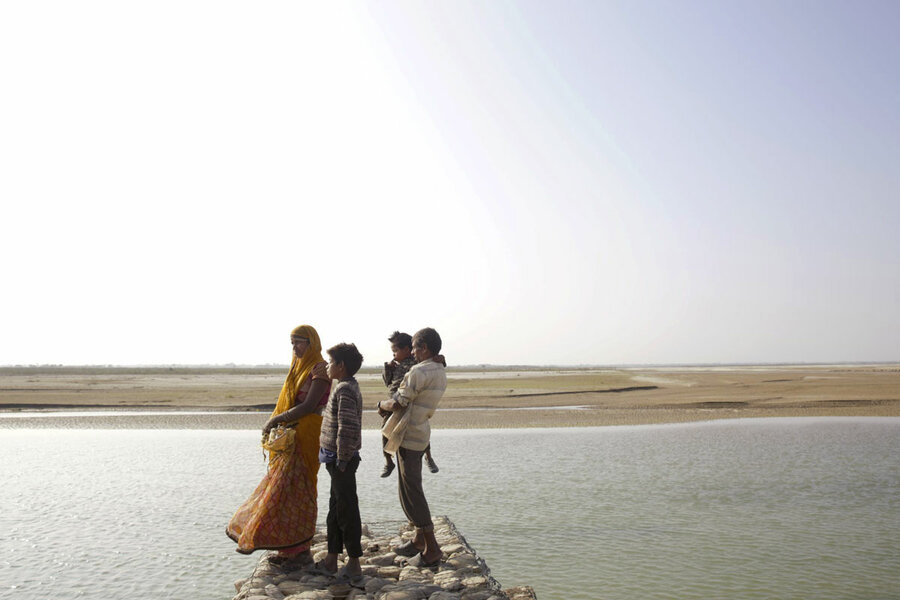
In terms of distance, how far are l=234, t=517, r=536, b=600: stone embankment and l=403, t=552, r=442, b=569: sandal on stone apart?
0.06m

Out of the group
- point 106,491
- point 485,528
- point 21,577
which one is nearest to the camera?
point 21,577

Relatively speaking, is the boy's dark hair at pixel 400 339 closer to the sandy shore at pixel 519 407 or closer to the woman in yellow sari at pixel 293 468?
the woman in yellow sari at pixel 293 468

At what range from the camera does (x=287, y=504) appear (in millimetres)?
Result: 6125

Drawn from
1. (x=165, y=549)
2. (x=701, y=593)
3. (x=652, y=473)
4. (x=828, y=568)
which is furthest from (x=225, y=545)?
(x=652, y=473)

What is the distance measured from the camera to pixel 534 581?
7.01 metres

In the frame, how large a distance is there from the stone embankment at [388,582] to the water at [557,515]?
0.73m

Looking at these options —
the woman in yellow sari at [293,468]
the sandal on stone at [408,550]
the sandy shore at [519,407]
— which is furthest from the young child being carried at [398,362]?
the sandy shore at [519,407]

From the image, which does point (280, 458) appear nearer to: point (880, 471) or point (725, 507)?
point (725, 507)

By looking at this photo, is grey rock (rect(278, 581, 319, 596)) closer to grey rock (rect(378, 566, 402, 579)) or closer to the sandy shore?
grey rock (rect(378, 566, 402, 579))

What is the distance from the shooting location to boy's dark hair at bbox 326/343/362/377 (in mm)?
5859

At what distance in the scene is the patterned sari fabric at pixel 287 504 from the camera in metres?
6.05

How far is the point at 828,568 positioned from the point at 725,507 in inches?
113

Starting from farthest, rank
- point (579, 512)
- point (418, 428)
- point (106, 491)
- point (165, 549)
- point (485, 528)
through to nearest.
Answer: point (106, 491) → point (579, 512) → point (485, 528) → point (165, 549) → point (418, 428)

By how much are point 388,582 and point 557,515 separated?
4296 mm
